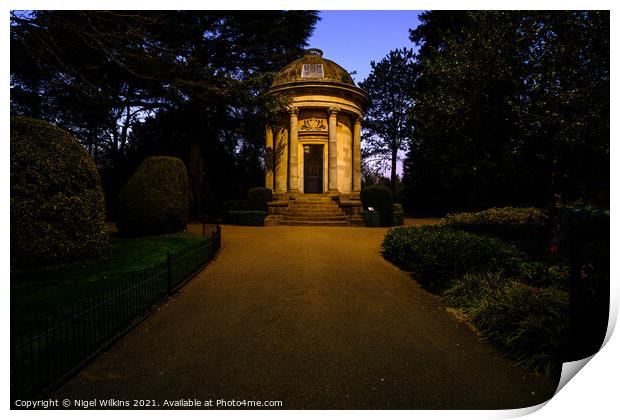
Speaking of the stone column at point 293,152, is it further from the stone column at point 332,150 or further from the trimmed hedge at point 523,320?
the trimmed hedge at point 523,320

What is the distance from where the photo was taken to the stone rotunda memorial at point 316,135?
2167cm

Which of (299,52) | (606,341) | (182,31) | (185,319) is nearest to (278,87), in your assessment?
(299,52)

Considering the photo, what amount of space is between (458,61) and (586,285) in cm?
704

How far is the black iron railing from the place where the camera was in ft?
11.2

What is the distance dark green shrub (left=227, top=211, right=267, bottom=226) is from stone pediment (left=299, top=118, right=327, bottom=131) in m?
7.11

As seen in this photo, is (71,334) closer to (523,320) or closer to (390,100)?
(523,320)

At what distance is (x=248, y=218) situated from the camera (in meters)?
18.3

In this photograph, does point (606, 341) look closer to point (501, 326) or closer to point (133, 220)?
point (501, 326)

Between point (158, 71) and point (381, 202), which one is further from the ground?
point (158, 71)

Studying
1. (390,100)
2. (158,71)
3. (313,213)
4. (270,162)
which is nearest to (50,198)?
(158,71)

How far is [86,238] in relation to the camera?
7980 mm

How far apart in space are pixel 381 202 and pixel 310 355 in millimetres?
15897

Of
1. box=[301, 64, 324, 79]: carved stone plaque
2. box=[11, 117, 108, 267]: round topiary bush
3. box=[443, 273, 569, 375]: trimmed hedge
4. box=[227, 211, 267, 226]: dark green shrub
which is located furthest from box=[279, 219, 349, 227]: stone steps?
box=[443, 273, 569, 375]: trimmed hedge

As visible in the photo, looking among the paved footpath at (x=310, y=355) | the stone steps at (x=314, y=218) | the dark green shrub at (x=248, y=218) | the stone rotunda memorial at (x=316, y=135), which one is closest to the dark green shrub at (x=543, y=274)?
the paved footpath at (x=310, y=355)
